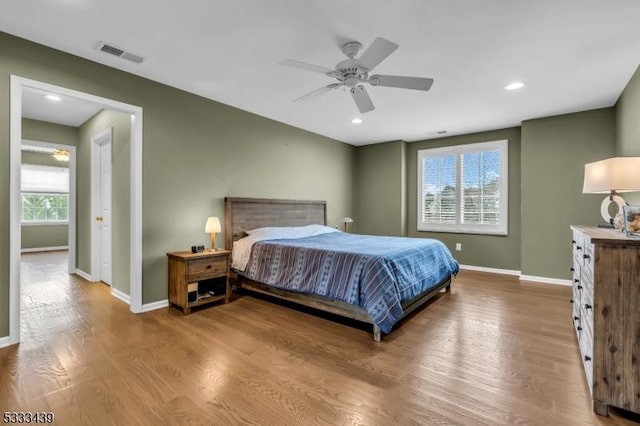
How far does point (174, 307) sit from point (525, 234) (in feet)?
17.6

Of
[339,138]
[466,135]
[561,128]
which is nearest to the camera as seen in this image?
[561,128]

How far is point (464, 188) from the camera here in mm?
5797

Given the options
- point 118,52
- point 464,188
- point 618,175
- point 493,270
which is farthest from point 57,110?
point 493,270

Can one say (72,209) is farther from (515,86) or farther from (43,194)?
(515,86)

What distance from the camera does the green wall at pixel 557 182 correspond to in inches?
171

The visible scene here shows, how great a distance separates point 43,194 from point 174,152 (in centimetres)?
692

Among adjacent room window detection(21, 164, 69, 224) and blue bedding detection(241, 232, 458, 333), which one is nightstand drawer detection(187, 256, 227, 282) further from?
adjacent room window detection(21, 164, 69, 224)

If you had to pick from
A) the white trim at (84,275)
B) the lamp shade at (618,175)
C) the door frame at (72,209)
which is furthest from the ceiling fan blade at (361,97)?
the door frame at (72,209)

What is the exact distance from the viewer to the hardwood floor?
1.72 m

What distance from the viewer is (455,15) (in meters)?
2.23

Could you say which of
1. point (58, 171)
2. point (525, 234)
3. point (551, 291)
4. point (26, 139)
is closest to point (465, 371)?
point (551, 291)

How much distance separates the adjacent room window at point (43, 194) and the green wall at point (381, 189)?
799 centimetres

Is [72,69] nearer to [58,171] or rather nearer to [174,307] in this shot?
[174,307]

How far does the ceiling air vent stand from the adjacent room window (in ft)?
23.3
